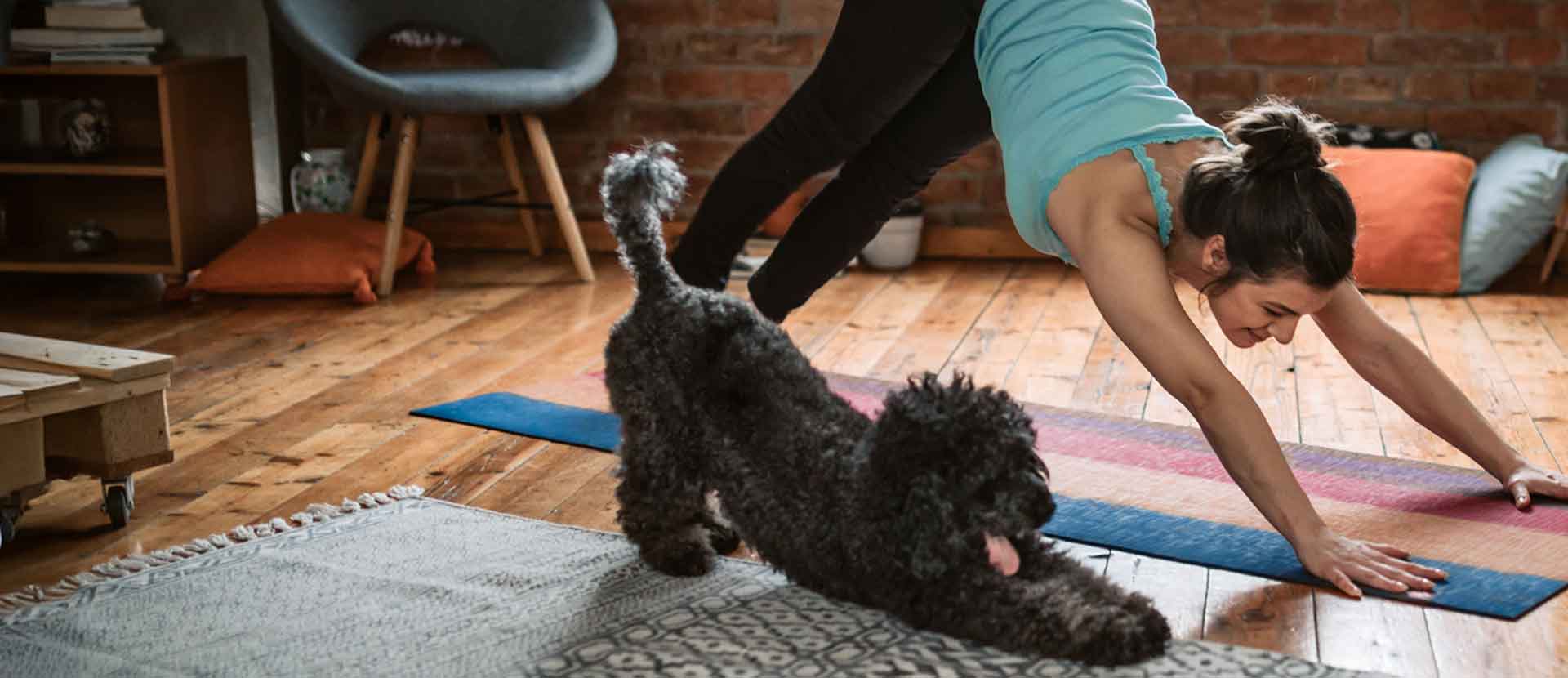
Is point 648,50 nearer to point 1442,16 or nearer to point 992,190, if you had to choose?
point 992,190

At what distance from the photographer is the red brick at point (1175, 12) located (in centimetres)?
371

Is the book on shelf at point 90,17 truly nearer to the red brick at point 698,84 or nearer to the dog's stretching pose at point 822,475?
the red brick at point 698,84

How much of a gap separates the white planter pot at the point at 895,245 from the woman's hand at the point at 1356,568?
2142 millimetres

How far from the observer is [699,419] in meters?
1.61

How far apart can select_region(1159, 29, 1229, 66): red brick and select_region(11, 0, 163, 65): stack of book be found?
94.7 inches

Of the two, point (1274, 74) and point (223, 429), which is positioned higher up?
point (1274, 74)

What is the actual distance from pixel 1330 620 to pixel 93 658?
1.24m

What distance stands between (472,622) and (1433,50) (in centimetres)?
299

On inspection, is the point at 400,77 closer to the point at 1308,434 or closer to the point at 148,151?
the point at 148,151

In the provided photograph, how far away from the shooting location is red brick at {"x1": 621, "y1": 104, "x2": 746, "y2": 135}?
13.0 ft

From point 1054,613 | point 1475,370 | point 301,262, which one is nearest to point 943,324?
point 1475,370

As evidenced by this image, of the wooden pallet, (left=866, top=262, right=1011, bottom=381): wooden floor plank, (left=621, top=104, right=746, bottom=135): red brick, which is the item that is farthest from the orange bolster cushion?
the wooden pallet

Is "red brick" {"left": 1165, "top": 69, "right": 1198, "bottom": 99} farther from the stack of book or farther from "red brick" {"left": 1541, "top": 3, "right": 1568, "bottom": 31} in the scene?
the stack of book

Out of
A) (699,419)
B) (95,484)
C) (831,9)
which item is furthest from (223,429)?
(831,9)
